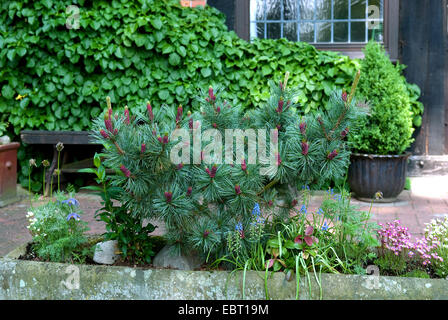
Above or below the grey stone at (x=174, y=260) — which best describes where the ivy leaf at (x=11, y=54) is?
above

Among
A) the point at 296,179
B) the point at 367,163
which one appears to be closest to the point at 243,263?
the point at 296,179

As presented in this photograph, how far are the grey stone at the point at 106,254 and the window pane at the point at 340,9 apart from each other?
4.44 meters

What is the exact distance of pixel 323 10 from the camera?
240 inches

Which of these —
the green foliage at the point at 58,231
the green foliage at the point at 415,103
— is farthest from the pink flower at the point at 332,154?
the green foliage at the point at 415,103

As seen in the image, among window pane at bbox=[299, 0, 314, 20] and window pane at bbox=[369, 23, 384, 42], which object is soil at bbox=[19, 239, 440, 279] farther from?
window pane at bbox=[299, 0, 314, 20]

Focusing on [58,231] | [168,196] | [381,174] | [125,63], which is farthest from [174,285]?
[125,63]

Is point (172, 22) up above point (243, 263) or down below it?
above

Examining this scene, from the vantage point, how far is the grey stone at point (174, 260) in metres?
2.46

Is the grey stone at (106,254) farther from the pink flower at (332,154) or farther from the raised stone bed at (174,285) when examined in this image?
the pink flower at (332,154)

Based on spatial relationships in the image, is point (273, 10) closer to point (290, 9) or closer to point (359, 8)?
point (290, 9)

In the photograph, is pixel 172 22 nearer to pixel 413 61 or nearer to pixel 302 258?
pixel 413 61

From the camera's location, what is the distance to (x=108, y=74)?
5500mm

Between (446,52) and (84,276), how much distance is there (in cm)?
503

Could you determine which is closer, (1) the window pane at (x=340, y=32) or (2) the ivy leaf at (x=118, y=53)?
(2) the ivy leaf at (x=118, y=53)
